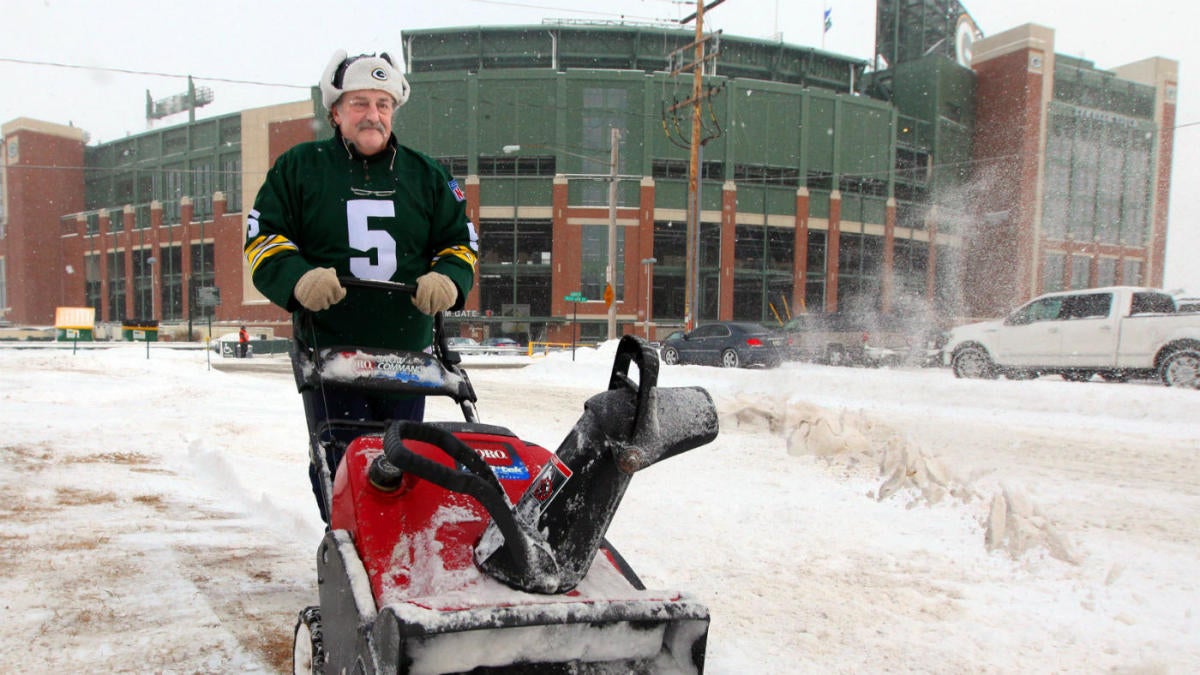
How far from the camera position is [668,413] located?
1.45m

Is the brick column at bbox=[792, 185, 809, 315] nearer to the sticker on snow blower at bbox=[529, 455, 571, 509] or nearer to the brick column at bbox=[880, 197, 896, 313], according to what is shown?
the brick column at bbox=[880, 197, 896, 313]

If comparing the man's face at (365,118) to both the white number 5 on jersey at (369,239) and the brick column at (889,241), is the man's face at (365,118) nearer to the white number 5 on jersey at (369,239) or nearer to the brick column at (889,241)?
the white number 5 on jersey at (369,239)

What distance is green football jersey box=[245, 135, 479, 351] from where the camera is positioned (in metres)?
2.38

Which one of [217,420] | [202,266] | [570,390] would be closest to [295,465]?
[217,420]

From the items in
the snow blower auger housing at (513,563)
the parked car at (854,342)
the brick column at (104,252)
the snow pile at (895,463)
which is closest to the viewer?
the snow blower auger housing at (513,563)

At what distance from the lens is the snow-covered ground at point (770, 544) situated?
2561mm

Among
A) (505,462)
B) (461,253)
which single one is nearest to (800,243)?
(461,253)

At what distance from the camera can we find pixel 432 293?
2.31 meters

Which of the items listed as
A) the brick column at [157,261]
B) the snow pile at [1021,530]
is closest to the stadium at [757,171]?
the brick column at [157,261]

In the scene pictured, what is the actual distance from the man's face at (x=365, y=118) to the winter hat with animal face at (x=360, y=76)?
0.09 ft

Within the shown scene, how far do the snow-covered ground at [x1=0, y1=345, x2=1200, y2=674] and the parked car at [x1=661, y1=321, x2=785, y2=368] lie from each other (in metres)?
12.4

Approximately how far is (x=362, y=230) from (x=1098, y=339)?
1298 centimetres

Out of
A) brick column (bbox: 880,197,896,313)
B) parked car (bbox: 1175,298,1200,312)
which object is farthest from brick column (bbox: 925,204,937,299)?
parked car (bbox: 1175,298,1200,312)

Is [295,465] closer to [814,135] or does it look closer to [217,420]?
[217,420]
